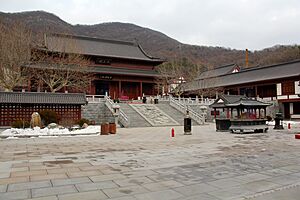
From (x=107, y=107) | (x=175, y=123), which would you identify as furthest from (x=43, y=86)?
(x=175, y=123)

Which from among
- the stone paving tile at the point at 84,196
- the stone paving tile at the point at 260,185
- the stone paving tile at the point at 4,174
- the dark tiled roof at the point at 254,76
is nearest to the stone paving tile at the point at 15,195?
the stone paving tile at the point at 84,196

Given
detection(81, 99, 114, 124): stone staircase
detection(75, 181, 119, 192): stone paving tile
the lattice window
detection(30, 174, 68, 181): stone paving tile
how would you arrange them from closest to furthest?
detection(75, 181, 119, 192): stone paving tile
detection(30, 174, 68, 181): stone paving tile
detection(81, 99, 114, 124): stone staircase
the lattice window

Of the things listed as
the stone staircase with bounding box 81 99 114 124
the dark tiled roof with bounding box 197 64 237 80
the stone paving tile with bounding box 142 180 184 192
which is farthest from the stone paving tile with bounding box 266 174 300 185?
the dark tiled roof with bounding box 197 64 237 80

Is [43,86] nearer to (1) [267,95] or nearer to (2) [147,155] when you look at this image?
(2) [147,155]

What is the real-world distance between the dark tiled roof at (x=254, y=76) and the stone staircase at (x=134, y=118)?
65.4 feet

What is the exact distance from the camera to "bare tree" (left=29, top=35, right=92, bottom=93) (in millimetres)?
29466

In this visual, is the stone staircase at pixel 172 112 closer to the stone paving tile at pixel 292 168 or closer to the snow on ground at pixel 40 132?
the snow on ground at pixel 40 132

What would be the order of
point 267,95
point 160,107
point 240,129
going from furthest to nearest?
point 267,95
point 160,107
point 240,129

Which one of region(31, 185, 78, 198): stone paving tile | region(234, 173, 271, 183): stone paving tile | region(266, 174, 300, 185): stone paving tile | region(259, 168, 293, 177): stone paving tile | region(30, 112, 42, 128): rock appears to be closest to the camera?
region(31, 185, 78, 198): stone paving tile

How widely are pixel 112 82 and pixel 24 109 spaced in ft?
64.0

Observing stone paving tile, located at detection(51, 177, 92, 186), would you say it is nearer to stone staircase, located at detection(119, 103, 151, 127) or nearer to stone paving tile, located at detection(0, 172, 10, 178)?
stone paving tile, located at detection(0, 172, 10, 178)

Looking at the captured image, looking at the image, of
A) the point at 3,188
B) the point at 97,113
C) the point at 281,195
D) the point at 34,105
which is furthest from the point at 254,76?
the point at 3,188

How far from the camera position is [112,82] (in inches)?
1592

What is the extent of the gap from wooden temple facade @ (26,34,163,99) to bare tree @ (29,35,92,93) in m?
3.67
